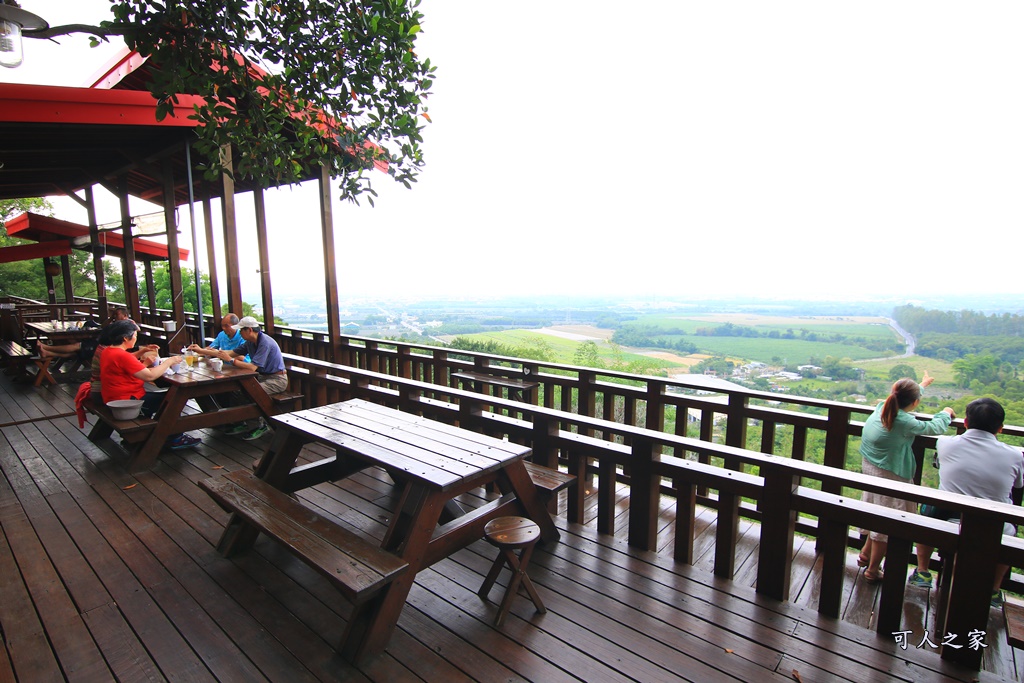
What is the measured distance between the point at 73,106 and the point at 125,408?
261cm

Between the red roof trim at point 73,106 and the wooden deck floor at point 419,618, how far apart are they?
8.88 feet

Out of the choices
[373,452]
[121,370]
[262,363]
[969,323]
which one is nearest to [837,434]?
[373,452]

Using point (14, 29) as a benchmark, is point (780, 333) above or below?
below

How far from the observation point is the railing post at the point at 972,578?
1.43 m

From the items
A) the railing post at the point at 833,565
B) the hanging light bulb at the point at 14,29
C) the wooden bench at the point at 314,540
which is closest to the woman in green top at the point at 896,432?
the railing post at the point at 833,565

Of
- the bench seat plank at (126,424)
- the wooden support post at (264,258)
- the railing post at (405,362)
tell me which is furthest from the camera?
the wooden support post at (264,258)

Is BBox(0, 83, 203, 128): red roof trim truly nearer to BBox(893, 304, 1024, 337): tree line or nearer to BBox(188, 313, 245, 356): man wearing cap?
BBox(188, 313, 245, 356): man wearing cap

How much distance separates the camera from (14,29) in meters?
2.51

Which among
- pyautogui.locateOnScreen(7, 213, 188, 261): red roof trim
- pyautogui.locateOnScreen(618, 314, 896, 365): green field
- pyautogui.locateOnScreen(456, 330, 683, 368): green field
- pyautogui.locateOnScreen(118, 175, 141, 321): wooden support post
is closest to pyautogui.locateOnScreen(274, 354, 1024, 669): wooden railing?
pyautogui.locateOnScreen(118, 175, 141, 321): wooden support post

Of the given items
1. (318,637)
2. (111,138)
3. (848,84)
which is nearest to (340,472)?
(318,637)

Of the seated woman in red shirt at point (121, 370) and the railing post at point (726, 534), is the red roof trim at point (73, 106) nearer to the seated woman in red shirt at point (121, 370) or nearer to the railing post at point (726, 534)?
the seated woman in red shirt at point (121, 370)

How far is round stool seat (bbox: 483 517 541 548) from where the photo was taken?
5.88ft

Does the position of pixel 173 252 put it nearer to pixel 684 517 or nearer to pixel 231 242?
pixel 231 242

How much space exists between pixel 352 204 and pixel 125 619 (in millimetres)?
2383
